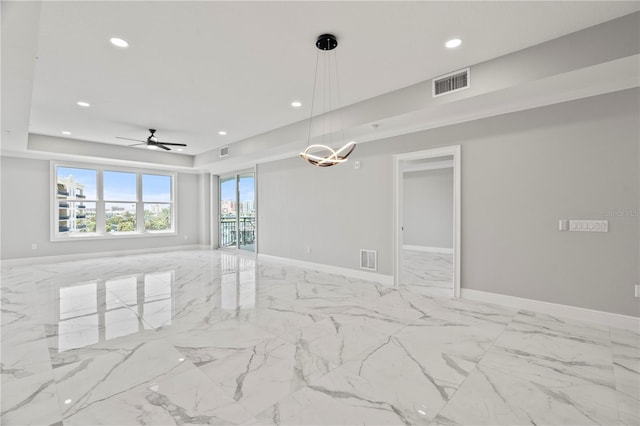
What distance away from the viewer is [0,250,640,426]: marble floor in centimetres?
184

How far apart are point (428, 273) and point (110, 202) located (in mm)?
8475

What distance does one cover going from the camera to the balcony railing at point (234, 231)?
8.73 meters

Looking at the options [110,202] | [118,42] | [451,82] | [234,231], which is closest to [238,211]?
[234,231]

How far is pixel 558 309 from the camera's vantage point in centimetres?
347

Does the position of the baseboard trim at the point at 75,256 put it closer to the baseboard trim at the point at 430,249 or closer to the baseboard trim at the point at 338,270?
the baseboard trim at the point at 338,270

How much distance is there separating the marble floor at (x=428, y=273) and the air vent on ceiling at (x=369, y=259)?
0.50 m

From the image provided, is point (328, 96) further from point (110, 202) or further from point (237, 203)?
point (110, 202)

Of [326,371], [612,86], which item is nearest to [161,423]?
[326,371]

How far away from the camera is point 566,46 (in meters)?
2.78

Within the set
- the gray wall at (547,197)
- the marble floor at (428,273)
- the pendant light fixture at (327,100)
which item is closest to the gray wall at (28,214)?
the pendant light fixture at (327,100)

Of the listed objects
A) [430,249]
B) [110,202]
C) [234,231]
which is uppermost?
[110,202]

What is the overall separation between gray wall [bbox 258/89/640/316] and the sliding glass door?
4.50m

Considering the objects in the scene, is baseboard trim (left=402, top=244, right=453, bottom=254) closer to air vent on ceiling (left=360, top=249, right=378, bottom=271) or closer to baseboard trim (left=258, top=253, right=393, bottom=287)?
baseboard trim (left=258, top=253, right=393, bottom=287)

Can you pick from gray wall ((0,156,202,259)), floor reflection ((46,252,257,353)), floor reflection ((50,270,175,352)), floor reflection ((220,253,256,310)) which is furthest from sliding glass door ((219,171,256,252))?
floor reflection ((50,270,175,352))
